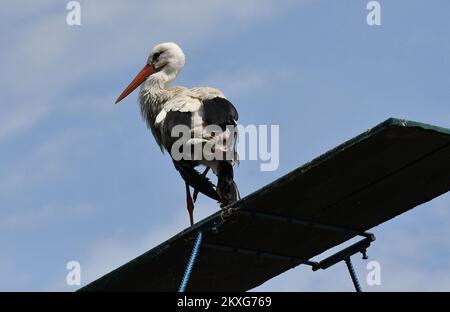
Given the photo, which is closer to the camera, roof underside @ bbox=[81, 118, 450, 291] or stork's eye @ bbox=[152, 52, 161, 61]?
roof underside @ bbox=[81, 118, 450, 291]

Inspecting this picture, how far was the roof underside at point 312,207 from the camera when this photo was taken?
10.3 meters

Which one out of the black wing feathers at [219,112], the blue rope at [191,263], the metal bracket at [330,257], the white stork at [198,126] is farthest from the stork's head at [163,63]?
the blue rope at [191,263]

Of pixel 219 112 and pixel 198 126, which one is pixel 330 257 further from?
pixel 219 112

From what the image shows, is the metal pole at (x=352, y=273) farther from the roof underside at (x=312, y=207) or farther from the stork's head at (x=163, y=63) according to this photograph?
the stork's head at (x=163, y=63)

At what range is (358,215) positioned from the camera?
37.2 ft

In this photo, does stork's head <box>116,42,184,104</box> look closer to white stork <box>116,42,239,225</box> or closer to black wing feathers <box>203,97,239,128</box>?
white stork <box>116,42,239,225</box>

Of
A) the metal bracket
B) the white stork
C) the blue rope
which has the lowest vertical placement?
the blue rope

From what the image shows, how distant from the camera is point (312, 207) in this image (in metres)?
11.1

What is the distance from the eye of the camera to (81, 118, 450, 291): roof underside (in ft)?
33.8

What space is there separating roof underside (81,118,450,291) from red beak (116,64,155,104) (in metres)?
6.49

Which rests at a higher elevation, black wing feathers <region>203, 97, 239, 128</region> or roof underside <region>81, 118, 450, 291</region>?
black wing feathers <region>203, 97, 239, 128</region>

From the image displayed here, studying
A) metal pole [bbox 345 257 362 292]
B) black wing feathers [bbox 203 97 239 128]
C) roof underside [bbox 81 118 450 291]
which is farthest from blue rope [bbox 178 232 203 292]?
black wing feathers [bbox 203 97 239 128]

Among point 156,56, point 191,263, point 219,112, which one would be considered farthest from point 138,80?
point 191,263
